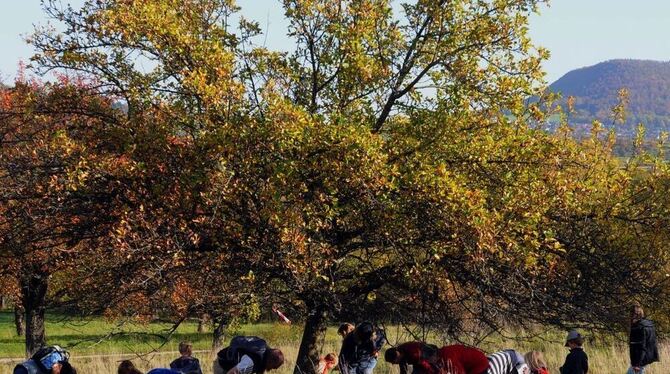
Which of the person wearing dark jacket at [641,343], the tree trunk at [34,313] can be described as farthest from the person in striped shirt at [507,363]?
the tree trunk at [34,313]

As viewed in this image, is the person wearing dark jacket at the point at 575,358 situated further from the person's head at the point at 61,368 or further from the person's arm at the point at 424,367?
the person's head at the point at 61,368

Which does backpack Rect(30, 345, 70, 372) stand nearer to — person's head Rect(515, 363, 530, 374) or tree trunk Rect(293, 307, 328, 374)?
person's head Rect(515, 363, 530, 374)

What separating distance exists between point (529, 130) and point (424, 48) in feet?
6.62

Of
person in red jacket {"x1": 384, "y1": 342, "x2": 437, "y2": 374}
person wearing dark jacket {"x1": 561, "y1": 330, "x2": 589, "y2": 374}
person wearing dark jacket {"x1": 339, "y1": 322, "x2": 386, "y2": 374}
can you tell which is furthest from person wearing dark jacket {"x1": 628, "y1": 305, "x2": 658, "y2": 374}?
person in red jacket {"x1": 384, "y1": 342, "x2": 437, "y2": 374}

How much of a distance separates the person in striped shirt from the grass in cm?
316

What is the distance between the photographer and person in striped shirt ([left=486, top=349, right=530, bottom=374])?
9312 mm

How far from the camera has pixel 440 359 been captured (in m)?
8.62

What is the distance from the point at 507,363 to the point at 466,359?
1000mm

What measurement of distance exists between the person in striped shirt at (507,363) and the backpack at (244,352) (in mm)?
2420

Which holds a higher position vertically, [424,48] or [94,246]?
[424,48]

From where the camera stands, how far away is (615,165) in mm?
16500

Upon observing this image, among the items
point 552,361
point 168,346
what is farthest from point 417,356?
point 168,346

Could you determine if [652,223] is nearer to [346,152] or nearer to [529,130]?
[529,130]

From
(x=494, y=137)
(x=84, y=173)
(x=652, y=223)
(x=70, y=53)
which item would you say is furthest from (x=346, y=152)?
(x=652, y=223)
